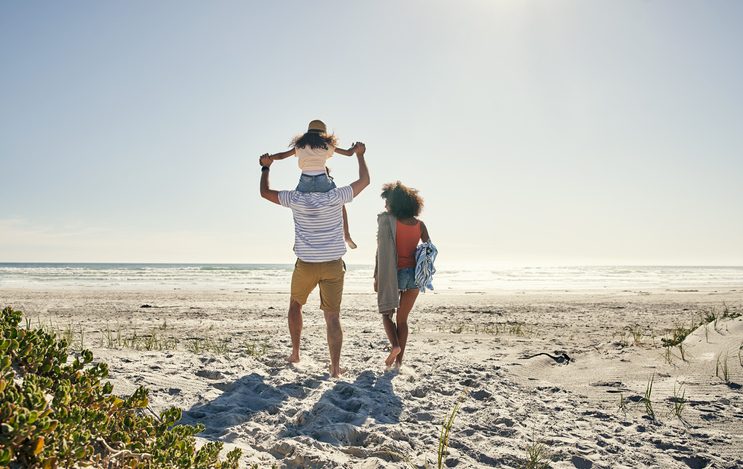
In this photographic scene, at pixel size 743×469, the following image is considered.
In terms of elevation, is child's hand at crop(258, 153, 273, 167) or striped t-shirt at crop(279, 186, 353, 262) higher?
child's hand at crop(258, 153, 273, 167)

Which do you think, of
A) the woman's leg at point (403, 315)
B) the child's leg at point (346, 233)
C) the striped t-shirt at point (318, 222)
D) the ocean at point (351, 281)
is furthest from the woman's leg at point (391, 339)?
the ocean at point (351, 281)

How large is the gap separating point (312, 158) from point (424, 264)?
1567 mm

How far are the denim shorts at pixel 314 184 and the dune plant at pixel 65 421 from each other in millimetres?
2376

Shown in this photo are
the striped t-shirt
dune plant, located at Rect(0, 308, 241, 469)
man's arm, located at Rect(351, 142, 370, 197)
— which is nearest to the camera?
dune plant, located at Rect(0, 308, 241, 469)

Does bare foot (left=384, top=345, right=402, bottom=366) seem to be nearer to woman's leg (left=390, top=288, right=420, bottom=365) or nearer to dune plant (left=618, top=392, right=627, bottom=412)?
woman's leg (left=390, top=288, right=420, bottom=365)

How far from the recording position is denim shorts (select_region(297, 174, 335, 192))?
370 cm

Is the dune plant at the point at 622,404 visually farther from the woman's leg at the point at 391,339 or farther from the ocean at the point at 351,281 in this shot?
the ocean at the point at 351,281

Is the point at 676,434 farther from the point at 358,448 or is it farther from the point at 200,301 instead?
the point at 200,301

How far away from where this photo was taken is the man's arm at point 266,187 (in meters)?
3.66

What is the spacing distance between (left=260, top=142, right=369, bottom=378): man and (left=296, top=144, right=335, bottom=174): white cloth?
0.26 m

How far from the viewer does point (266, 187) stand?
3680 millimetres

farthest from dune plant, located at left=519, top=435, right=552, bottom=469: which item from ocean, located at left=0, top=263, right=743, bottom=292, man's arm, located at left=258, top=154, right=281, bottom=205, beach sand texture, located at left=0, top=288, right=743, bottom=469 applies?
ocean, located at left=0, top=263, right=743, bottom=292

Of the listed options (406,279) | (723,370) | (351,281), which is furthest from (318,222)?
(351,281)

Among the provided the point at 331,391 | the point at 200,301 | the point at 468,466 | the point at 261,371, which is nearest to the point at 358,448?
the point at 468,466
